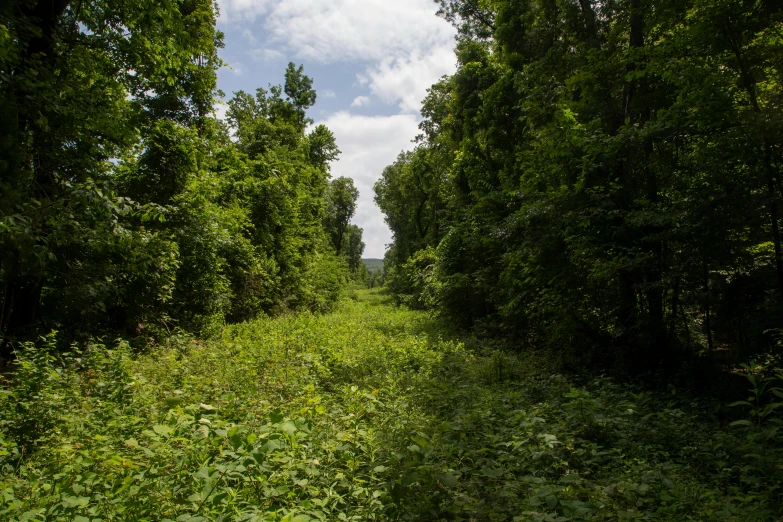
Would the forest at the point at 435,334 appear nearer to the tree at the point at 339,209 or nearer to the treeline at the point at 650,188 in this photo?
the treeline at the point at 650,188

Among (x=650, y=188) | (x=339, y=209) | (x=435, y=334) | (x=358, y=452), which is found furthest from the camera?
(x=339, y=209)

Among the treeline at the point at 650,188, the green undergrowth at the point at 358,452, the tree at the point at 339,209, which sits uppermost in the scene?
the tree at the point at 339,209

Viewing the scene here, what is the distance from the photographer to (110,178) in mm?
8312

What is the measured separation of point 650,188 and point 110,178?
36.2 ft

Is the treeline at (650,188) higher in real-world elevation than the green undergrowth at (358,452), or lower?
higher

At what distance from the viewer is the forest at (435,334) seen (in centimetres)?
332

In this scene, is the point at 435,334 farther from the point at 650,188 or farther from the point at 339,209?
the point at 339,209

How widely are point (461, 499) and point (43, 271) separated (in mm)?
7621

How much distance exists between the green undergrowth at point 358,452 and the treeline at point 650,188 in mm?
1668

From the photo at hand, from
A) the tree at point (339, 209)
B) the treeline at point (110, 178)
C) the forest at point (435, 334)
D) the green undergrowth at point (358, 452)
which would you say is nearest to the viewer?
the green undergrowth at point (358, 452)

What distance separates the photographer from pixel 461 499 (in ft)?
10.8

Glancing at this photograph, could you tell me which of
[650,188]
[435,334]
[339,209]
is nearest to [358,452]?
[650,188]

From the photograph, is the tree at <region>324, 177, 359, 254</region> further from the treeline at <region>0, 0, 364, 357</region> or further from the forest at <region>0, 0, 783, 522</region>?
the forest at <region>0, 0, 783, 522</region>

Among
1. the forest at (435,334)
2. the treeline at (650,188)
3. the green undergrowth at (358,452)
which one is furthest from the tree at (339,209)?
the green undergrowth at (358,452)
